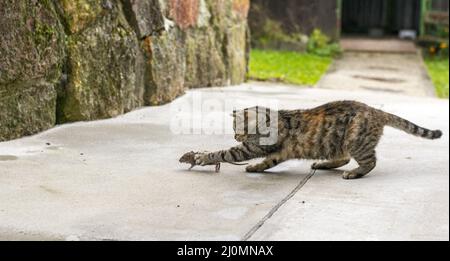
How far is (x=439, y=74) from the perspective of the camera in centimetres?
1506

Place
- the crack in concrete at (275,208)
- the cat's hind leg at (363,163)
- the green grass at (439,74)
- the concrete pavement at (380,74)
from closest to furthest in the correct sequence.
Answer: the crack in concrete at (275,208), the cat's hind leg at (363,163), the green grass at (439,74), the concrete pavement at (380,74)

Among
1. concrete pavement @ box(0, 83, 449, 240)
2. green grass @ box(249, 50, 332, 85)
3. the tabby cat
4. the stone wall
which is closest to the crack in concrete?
concrete pavement @ box(0, 83, 449, 240)

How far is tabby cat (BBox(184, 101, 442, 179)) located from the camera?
5.09 meters

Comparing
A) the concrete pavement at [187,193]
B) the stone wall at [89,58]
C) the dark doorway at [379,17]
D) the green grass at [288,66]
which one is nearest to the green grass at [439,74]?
the green grass at [288,66]

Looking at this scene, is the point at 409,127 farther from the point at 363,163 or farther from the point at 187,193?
the point at 187,193

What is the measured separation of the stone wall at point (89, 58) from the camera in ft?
18.7

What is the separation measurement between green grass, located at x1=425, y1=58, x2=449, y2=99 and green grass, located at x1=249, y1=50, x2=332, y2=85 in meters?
2.00

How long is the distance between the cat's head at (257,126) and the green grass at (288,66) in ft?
25.0

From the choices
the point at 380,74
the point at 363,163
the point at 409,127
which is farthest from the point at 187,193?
the point at 380,74

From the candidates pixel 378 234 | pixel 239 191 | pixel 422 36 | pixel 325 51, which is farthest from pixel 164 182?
pixel 422 36

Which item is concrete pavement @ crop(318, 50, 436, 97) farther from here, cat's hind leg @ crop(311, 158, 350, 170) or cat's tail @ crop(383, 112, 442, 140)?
cat's hind leg @ crop(311, 158, 350, 170)

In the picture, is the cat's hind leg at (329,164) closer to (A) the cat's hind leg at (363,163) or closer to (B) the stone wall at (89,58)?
(A) the cat's hind leg at (363,163)

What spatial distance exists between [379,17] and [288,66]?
8146 mm

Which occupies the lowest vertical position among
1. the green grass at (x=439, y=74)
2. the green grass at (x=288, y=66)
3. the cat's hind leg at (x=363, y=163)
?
the green grass at (x=439, y=74)
